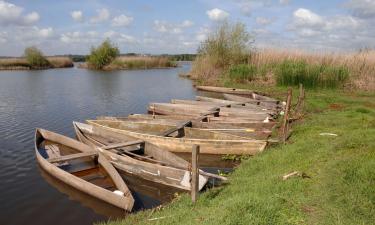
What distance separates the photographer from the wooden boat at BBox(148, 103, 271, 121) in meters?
14.8

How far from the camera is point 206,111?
51.7 feet

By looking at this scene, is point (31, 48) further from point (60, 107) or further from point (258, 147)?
point (258, 147)

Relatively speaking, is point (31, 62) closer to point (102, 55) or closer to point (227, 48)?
point (102, 55)

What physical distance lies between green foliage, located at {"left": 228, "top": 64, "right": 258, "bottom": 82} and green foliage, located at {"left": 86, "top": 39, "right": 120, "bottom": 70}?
38.1 meters

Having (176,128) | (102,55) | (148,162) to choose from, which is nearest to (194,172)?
(148,162)

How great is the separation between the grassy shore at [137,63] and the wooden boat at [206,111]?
1747 inches

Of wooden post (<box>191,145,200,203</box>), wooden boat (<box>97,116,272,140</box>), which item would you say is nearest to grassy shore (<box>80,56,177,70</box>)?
wooden boat (<box>97,116,272,140</box>)

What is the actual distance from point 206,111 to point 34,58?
2213 inches

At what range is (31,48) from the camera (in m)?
63.8

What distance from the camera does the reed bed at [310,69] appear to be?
2148cm

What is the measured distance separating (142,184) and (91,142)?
11.3 ft

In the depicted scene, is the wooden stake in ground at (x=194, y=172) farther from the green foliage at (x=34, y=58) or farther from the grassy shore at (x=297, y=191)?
the green foliage at (x=34, y=58)

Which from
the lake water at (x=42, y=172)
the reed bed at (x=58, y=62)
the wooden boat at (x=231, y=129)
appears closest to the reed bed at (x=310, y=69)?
the lake water at (x=42, y=172)

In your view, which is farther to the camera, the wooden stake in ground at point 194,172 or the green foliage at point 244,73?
the green foliage at point 244,73
